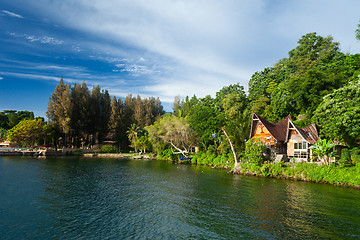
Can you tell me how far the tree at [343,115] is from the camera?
1187 inches

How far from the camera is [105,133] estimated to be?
9150 centimetres

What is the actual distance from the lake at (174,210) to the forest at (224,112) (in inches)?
555

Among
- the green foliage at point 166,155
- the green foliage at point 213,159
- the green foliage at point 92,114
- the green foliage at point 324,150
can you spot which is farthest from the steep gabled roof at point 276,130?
the green foliage at point 92,114

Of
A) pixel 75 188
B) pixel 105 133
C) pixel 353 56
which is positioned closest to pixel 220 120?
pixel 353 56

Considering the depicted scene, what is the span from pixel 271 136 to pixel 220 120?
1755 centimetres

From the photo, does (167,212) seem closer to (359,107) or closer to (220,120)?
(359,107)

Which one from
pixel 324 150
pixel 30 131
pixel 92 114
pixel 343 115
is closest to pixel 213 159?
pixel 324 150

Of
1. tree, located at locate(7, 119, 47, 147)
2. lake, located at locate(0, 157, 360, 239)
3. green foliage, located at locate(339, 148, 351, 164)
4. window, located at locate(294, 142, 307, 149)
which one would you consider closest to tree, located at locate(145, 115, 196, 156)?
window, located at locate(294, 142, 307, 149)

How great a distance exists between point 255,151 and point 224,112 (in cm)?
3337

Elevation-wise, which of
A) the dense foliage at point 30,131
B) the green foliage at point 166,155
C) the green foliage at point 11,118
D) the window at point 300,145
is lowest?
the green foliage at point 166,155

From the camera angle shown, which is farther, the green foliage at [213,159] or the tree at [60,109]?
the tree at [60,109]

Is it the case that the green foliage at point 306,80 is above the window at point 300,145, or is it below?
above

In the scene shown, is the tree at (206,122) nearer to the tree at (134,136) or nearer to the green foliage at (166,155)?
the green foliage at (166,155)

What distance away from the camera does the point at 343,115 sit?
30.9 metres
